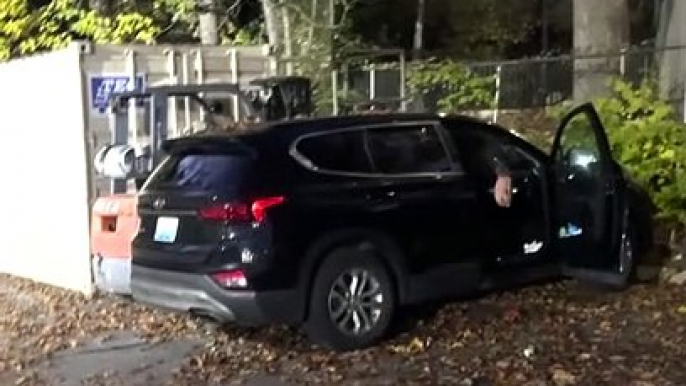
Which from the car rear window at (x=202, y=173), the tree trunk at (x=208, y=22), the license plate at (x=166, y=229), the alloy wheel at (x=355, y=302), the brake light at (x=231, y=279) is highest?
the tree trunk at (x=208, y=22)

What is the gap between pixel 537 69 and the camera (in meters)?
19.9

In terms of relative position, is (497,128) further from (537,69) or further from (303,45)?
(537,69)

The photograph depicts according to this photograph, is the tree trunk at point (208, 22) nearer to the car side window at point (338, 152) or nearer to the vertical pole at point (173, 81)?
the vertical pole at point (173, 81)

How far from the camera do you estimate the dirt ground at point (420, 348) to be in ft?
28.1

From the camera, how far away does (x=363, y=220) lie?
9430 mm

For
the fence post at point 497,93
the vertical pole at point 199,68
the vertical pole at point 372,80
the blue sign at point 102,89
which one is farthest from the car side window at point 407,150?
the fence post at point 497,93

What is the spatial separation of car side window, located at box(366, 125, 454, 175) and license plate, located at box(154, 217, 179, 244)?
5.23 ft

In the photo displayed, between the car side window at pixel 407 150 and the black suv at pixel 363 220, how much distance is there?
0.01 meters

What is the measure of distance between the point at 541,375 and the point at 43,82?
7.21m

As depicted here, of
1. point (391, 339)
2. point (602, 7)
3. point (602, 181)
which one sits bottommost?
point (391, 339)

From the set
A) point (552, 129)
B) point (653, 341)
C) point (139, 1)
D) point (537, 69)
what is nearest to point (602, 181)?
point (653, 341)

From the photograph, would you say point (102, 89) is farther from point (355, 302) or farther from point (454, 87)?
point (454, 87)

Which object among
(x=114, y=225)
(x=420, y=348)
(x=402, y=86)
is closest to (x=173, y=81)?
(x=114, y=225)

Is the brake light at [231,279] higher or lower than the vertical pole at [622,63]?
lower
